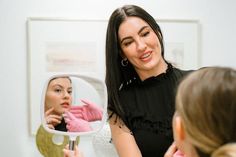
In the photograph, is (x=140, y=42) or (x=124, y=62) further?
(x=124, y=62)

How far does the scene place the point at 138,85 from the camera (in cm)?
131

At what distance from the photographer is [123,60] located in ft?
4.25

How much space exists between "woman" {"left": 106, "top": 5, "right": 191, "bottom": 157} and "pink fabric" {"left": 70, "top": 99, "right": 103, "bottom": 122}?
0.36 feet

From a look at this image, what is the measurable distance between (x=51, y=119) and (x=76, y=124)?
10cm

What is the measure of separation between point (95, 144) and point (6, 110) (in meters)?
0.65

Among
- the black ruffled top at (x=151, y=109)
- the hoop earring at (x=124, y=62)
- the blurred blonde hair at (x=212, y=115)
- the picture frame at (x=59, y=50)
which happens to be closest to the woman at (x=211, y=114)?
the blurred blonde hair at (x=212, y=115)

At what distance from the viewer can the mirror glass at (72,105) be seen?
1139 mm

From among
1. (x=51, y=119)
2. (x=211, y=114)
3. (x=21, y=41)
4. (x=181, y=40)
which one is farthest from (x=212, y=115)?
(x=21, y=41)

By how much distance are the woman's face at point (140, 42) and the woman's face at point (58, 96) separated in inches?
10.1

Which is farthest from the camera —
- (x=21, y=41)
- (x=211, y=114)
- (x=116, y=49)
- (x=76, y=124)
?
(x=21, y=41)

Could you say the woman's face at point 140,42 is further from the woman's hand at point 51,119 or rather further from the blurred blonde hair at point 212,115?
the blurred blonde hair at point 212,115

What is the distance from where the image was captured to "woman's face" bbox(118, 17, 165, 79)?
119cm

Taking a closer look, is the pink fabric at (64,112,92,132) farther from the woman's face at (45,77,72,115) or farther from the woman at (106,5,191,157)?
the woman at (106,5,191,157)

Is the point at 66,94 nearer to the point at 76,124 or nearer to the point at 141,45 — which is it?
the point at 76,124
